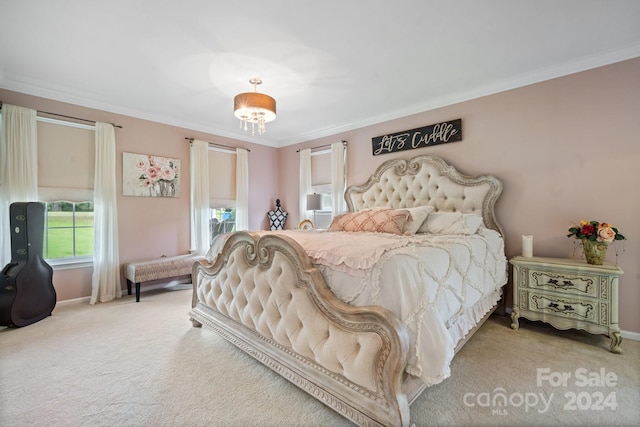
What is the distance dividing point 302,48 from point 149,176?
3.12 metres

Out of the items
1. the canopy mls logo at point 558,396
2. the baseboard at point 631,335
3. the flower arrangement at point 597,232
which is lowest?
the canopy mls logo at point 558,396

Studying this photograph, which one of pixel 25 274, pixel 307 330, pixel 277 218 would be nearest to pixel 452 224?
pixel 307 330

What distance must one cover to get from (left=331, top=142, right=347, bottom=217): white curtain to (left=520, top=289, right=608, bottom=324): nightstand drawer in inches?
109

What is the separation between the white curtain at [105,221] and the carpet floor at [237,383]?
0.96 meters

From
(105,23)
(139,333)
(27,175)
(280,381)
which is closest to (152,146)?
(27,175)

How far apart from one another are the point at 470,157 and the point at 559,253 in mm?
1432

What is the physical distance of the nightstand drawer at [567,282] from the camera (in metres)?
2.31

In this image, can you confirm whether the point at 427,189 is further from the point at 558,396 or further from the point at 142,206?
the point at 142,206

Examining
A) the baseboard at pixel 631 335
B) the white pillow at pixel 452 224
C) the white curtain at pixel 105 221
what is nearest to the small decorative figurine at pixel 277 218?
the white curtain at pixel 105 221

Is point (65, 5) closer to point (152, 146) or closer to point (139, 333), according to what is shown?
point (152, 146)

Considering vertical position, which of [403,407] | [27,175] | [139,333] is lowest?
[139,333]

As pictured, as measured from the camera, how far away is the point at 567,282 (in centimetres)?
244

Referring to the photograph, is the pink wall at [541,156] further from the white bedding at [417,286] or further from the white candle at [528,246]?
the white bedding at [417,286]

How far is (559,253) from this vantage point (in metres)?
2.83
